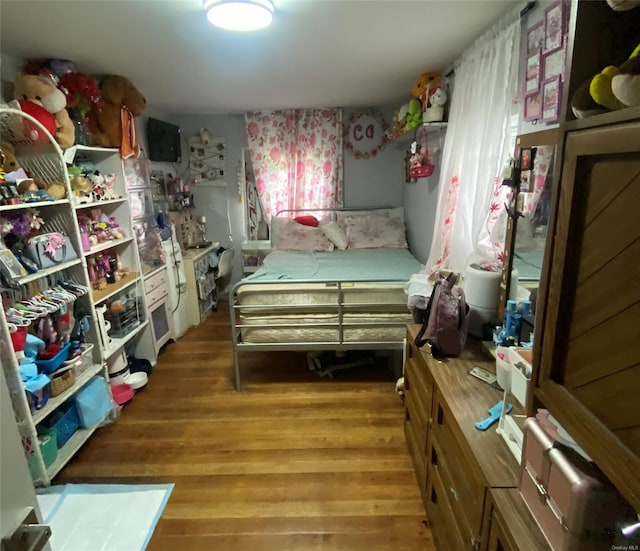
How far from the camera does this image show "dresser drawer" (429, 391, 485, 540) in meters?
1.11

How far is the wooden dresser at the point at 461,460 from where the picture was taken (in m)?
0.98

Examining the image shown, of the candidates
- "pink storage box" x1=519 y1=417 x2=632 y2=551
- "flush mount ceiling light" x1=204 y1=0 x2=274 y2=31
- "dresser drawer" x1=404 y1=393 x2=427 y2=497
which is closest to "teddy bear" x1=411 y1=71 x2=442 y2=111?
"flush mount ceiling light" x1=204 y1=0 x2=274 y2=31

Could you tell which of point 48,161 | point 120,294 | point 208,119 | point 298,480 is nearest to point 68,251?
point 48,161

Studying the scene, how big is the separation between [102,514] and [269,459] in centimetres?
82

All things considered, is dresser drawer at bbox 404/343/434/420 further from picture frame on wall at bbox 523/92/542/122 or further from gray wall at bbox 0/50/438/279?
gray wall at bbox 0/50/438/279

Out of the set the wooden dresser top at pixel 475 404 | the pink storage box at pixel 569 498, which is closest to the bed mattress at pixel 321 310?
the wooden dresser top at pixel 475 404

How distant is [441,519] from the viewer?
4.94 ft

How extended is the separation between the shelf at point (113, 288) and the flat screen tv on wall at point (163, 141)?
1.44 m

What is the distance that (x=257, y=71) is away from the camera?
8.46 feet

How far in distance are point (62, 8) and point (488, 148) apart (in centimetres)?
201

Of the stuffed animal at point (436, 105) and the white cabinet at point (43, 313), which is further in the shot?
the stuffed animal at point (436, 105)

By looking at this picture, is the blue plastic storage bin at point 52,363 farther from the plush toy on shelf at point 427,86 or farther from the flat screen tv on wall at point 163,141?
the plush toy on shelf at point 427,86

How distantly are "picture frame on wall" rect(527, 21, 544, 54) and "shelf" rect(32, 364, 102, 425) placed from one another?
2.83 m

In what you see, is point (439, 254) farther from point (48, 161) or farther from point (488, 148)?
point (48, 161)
